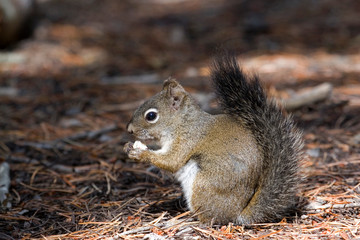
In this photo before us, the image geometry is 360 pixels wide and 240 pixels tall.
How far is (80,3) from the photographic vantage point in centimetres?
934

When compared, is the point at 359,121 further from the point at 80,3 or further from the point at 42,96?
the point at 80,3

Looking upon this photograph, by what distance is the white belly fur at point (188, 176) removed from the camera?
234 centimetres

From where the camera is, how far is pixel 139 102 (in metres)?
4.23

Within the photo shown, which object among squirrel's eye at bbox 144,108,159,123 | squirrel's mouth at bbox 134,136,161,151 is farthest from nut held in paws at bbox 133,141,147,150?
squirrel's eye at bbox 144,108,159,123

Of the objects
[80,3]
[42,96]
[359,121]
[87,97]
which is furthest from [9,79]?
[80,3]

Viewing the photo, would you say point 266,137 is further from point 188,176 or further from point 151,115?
point 151,115

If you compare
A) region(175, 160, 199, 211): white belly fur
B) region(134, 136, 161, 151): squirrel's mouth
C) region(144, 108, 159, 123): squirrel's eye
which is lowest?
region(175, 160, 199, 211): white belly fur

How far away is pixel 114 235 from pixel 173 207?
507 millimetres

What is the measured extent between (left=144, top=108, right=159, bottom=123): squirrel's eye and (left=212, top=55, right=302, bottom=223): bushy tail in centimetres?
41

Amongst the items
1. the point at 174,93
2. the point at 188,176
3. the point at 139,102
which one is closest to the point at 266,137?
the point at 188,176

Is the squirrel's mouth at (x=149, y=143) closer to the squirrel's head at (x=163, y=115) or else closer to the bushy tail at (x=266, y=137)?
the squirrel's head at (x=163, y=115)

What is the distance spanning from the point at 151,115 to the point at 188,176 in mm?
Result: 439

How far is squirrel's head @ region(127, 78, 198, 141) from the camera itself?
2.57 m

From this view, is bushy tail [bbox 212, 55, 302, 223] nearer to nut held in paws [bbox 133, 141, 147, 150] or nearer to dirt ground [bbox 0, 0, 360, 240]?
dirt ground [bbox 0, 0, 360, 240]
